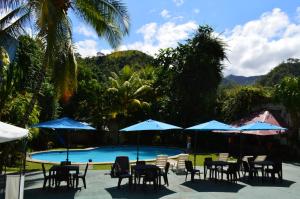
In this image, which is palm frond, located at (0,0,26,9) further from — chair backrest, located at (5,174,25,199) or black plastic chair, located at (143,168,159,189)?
black plastic chair, located at (143,168,159,189)

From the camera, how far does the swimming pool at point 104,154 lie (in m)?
25.3

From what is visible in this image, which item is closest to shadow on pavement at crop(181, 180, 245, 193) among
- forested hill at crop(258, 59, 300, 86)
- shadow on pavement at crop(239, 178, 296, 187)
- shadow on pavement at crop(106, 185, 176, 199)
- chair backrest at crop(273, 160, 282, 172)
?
shadow on pavement at crop(239, 178, 296, 187)

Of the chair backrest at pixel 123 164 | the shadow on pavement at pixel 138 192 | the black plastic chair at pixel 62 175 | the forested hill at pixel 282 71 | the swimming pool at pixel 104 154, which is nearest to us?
the shadow on pavement at pixel 138 192

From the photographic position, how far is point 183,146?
104 ft

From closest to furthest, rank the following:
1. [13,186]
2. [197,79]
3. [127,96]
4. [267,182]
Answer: [13,186] → [267,182] → [197,79] → [127,96]

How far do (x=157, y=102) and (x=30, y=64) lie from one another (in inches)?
548

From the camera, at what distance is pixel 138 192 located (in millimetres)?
12336

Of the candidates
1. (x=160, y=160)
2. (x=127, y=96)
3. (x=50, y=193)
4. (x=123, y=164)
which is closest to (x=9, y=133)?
(x=50, y=193)

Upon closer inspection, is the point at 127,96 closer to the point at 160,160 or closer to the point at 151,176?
the point at 160,160

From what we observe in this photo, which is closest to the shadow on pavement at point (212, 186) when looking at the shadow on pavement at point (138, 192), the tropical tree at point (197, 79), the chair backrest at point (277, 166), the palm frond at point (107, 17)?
the shadow on pavement at point (138, 192)

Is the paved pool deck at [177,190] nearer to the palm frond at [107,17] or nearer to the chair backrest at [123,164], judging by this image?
the chair backrest at [123,164]

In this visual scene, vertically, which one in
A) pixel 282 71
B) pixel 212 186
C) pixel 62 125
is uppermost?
pixel 282 71

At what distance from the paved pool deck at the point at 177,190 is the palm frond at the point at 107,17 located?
6.02 m

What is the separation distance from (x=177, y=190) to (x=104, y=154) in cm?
1646
